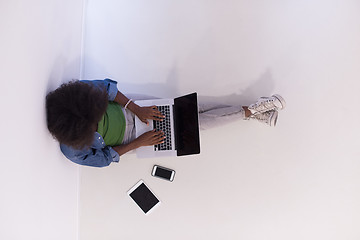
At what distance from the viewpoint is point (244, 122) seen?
2080 millimetres

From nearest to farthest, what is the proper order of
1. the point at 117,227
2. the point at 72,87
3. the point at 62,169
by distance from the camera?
the point at 72,87 → the point at 62,169 → the point at 117,227

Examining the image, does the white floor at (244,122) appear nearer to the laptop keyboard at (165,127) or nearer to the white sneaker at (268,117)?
the white sneaker at (268,117)

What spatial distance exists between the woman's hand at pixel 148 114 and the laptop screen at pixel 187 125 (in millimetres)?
114

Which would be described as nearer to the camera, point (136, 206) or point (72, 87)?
point (72, 87)

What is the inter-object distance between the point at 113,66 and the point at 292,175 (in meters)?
1.55

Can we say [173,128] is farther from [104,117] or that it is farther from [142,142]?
[104,117]

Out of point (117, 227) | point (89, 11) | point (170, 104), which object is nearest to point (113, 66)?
point (89, 11)

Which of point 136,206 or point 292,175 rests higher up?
point 292,175

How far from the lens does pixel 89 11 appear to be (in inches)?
84.8

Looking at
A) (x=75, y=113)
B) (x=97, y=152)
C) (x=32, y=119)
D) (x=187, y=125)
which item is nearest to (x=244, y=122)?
(x=187, y=125)

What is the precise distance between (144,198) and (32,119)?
1008 mm

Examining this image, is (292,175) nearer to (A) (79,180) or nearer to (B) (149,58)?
(B) (149,58)

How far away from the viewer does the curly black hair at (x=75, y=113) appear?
135cm

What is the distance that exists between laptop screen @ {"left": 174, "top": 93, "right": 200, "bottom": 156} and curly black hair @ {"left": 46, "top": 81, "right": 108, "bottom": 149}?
0.54 m
